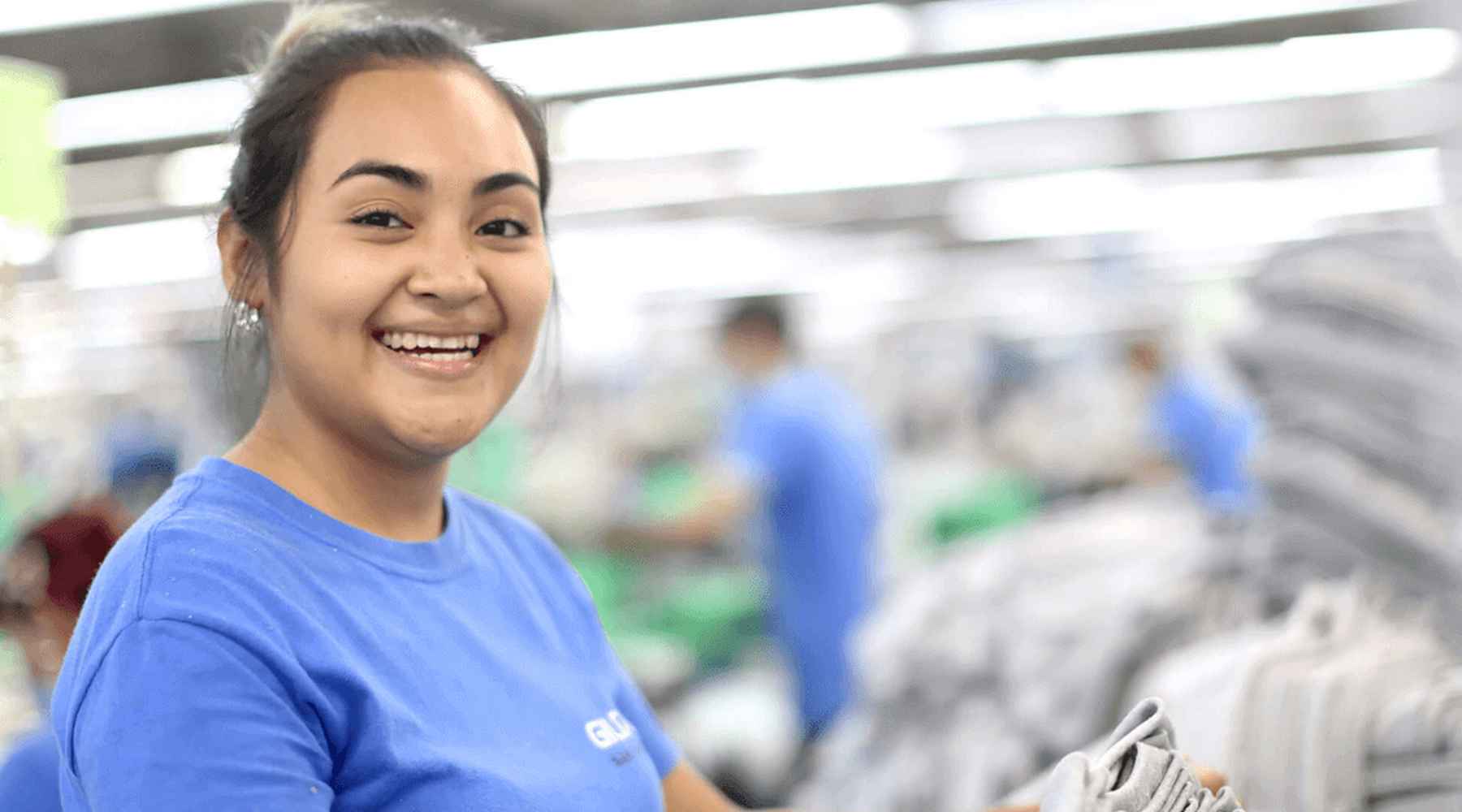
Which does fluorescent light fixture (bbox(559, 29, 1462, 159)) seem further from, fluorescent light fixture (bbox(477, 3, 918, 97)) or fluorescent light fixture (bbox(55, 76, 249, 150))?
fluorescent light fixture (bbox(55, 76, 249, 150))

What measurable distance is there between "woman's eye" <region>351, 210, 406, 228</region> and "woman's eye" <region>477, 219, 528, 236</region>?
0.07m

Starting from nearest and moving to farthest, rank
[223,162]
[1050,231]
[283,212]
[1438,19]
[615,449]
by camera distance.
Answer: [283,212], [223,162], [1438,19], [615,449], [1050,231]

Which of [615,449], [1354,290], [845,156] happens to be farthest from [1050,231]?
[1354,290]

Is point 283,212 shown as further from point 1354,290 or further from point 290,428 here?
point 1354,290

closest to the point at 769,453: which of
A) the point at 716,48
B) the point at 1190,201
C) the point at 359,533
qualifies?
the point at 716,48

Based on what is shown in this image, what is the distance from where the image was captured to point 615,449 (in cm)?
566

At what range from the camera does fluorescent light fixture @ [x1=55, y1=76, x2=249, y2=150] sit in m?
6.24

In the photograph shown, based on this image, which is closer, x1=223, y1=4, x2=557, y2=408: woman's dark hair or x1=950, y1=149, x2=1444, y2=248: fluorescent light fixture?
x1=223, y1=4, x2=557, y2=408: woman's dark hair

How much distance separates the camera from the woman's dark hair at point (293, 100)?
112cm

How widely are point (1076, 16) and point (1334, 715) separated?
5074mm

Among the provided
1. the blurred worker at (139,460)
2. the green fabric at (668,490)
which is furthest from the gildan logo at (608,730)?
the green fabric at (668,490)

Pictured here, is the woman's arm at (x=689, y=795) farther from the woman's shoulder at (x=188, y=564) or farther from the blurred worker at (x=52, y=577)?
the blurred worker at (x=52, y=577)

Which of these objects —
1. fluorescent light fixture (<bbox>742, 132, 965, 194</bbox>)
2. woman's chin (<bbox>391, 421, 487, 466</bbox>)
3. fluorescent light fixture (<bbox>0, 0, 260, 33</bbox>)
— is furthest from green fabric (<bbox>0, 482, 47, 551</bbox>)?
fluorescent light fixture (<bbox>742, 132, 965, 194</bbox>)

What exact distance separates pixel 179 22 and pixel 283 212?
17.6ft
